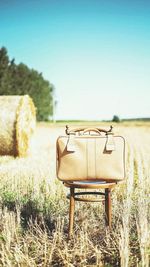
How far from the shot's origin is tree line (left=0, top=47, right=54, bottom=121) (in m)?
48.1

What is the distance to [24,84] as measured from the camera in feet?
182

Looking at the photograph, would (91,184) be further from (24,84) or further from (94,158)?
(24,84)

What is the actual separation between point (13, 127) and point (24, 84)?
45211 mm

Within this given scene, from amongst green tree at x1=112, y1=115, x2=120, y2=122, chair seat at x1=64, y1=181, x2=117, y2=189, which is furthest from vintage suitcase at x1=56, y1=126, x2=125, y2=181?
green tree at x1=112, y1=115, x2=120, y2=122

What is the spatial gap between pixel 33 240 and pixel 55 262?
0.36m

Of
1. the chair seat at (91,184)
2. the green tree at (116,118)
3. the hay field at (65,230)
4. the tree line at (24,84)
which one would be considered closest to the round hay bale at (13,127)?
the hay field at (65,230)

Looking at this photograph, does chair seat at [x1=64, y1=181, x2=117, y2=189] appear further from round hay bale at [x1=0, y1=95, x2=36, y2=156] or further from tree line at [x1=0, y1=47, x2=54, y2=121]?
tree line at [x1=0, y1=47, x2=54, y2=121]

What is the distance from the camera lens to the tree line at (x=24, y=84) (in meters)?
48.1

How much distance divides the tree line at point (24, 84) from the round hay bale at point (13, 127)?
3531cm

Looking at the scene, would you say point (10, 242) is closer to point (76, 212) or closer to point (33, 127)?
point (76, 212)

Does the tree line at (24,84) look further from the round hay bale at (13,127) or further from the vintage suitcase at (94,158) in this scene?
the vintage suitcase at (94,158)

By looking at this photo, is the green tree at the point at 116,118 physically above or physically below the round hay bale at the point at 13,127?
below

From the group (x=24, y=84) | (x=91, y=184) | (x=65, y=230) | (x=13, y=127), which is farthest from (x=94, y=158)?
(x=24, y=84)

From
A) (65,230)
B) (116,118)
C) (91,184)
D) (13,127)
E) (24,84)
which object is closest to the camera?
(91,184)
